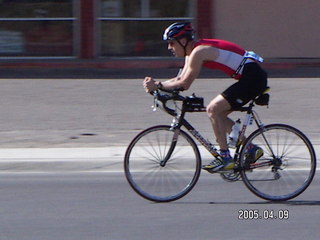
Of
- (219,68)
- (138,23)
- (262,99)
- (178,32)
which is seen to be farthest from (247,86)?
(138,23)

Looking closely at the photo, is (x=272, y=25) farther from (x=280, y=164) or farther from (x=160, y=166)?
(x=160, y=166)

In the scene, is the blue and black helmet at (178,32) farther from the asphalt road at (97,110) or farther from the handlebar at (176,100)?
the asphalt road at (97,110)

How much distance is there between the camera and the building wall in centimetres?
2000

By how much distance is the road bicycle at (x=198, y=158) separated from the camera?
7.71m

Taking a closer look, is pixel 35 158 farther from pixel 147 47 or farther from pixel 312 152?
pixel 147 47

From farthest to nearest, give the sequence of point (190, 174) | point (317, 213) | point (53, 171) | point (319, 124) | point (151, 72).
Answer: point (151, 72) → point (319, 124) → point (53, 171) → point (190, 174) → point (317, 213)

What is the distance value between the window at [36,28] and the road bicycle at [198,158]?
42.4ft

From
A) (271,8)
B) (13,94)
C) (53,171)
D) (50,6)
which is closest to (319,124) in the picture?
(53,171)

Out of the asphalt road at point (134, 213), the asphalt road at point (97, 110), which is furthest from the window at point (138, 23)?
the asphalt road at point (134, 213)

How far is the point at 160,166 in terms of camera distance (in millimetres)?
7898

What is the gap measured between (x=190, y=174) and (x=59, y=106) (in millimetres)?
6796

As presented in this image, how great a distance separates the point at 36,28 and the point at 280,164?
13556 millimetres

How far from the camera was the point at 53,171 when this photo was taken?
32.0 feet

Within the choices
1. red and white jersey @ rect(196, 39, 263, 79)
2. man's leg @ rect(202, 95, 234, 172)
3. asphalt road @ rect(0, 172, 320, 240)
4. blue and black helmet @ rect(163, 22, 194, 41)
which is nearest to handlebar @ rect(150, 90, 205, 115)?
man's leg @ rect(202, 95, 234, 172)
